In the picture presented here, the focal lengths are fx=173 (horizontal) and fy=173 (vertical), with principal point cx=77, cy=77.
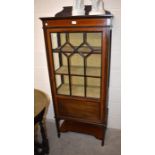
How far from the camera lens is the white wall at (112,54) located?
199 cm

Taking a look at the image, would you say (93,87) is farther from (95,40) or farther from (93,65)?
(95,40)

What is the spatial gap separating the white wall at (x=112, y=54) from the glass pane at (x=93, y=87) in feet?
0.80

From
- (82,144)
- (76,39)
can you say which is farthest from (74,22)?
→ (82,144)

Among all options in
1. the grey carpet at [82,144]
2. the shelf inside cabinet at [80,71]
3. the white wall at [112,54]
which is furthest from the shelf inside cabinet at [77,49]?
the grey carpet at [82,144]

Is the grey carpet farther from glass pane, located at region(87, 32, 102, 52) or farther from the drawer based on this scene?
the drawer

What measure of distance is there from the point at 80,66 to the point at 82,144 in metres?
0.97

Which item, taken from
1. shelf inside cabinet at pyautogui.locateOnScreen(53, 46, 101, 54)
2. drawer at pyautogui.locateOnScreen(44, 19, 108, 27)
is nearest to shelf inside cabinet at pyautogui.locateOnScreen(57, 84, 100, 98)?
shelf inside cabinet at pyautogui.locateOnScreen(53, 46, 101, 54)

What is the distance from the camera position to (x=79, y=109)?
82.8 inches
